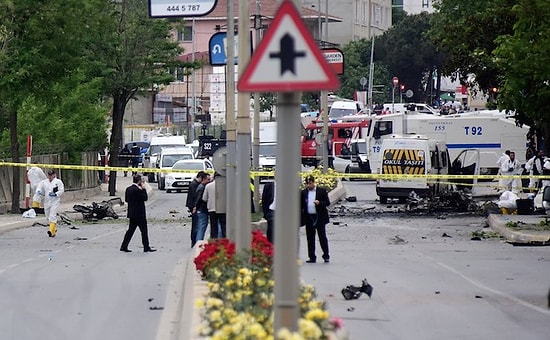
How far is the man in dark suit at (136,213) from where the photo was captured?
2423cm

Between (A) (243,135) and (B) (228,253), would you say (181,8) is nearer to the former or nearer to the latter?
(A) (243,135)

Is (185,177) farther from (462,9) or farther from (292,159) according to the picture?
(292,159)

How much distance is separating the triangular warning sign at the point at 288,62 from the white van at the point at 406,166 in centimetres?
3240

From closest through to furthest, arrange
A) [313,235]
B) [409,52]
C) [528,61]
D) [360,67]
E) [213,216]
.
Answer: [313,235]
[213,216]
[528,61]
[409,52]
[360,67]

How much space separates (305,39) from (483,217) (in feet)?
93.3

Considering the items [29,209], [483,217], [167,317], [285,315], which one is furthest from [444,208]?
[285,315]

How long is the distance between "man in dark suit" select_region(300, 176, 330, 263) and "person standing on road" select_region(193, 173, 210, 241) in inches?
121

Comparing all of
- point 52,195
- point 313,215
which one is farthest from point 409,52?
point 313,215

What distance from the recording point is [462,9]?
4825 cm

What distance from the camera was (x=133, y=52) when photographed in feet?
153

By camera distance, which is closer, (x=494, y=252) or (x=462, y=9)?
(x=494, y=252)

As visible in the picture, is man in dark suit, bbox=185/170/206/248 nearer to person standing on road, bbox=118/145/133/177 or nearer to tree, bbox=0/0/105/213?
tree, bbox=0/0/105/213

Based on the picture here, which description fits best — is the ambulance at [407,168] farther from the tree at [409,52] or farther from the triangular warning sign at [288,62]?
the tree at [409,52]

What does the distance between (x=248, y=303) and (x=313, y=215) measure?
40.8 feet
